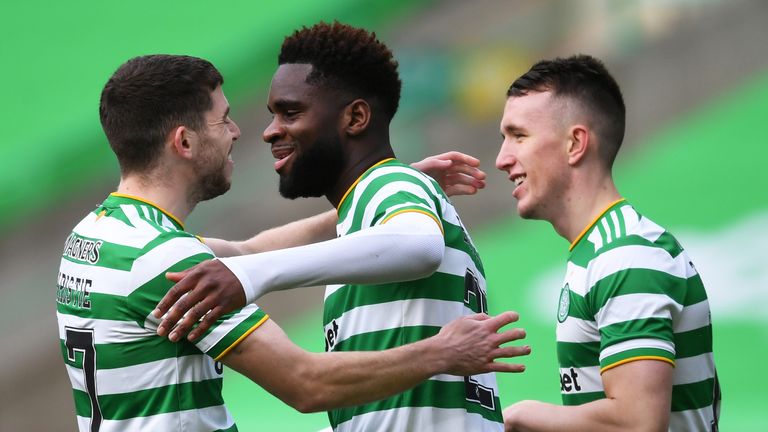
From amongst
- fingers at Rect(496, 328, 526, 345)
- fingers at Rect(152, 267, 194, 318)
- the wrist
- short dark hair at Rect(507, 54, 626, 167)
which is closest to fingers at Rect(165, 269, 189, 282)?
fingers at Rect(152, 267, 194, 318)


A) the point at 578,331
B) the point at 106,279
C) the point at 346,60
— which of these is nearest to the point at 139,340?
the point at 106,279

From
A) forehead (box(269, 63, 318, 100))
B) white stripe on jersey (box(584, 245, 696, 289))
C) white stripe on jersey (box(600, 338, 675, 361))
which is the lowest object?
white stripe on jersey (box(600, 338, 675, 361))

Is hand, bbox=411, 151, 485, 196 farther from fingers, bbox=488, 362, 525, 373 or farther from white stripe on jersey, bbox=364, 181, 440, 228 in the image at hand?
fingers, bbox=488, 362, 525, 373

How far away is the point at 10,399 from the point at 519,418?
25.1ft

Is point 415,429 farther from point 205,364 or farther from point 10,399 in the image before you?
point 10,399

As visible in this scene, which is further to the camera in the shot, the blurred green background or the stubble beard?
the blurred green background

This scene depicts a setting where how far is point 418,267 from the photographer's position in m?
3.04

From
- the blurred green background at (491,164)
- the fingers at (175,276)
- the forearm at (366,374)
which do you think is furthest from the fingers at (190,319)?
the blurred green background at (491,164)

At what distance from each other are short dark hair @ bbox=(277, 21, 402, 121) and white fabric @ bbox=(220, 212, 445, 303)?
27.2 inches

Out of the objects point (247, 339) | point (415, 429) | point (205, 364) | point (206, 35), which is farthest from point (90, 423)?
point (206, 35)

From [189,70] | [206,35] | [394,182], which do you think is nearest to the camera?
[394,182]

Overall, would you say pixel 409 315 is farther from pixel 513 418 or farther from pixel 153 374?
pixel 153 374

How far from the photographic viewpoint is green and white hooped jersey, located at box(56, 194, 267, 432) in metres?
3.08

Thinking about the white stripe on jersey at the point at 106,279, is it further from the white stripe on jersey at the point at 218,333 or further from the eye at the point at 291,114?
the eye at the point at 291,114
